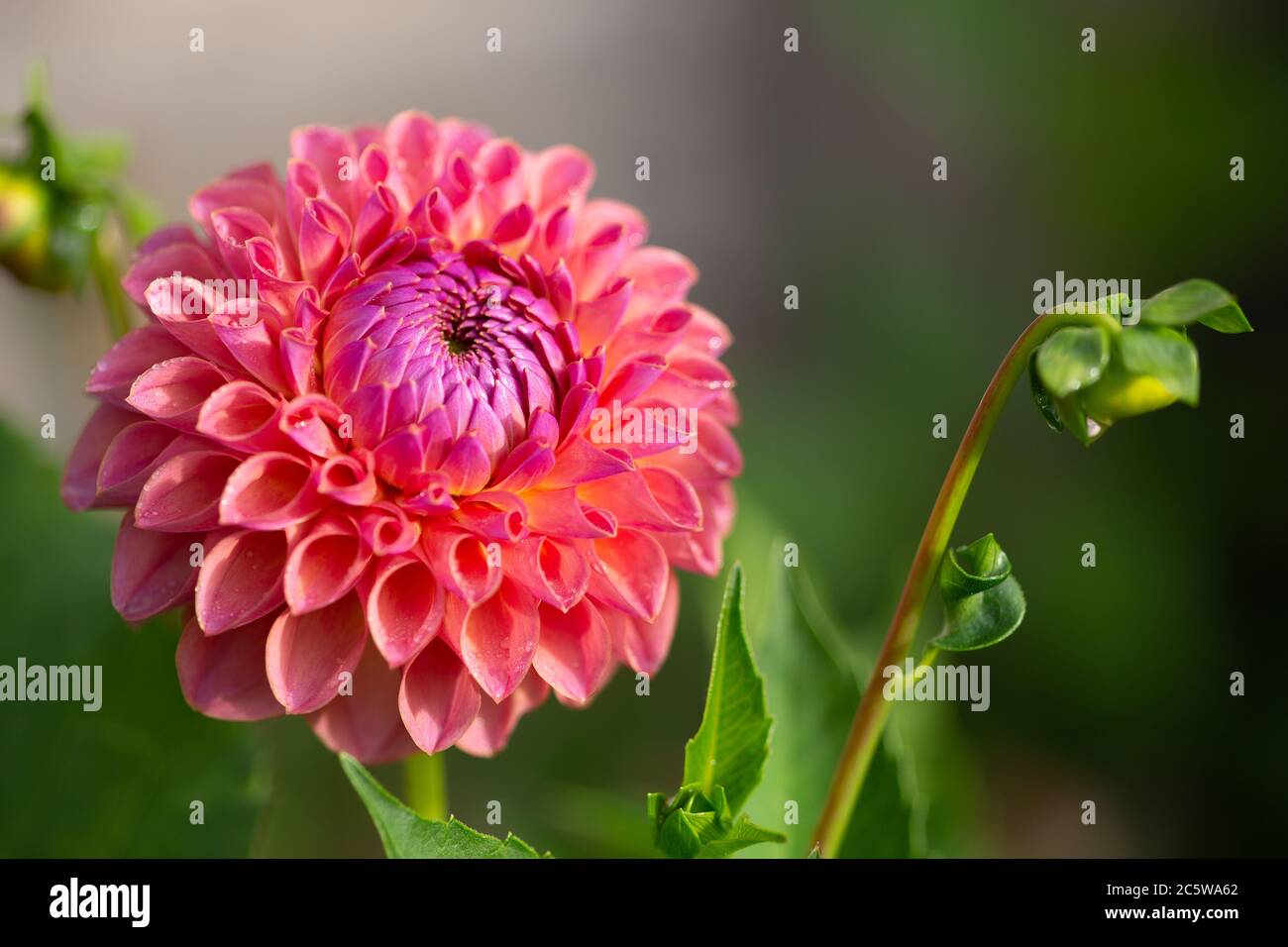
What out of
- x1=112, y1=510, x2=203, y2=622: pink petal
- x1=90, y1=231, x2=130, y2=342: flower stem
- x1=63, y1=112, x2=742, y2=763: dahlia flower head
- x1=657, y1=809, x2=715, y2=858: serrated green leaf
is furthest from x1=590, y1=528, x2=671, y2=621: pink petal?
x1=90, y1=231, x2=130, y2=342: flower stem

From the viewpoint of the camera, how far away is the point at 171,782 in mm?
823

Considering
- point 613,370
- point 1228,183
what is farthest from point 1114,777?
point 613,370

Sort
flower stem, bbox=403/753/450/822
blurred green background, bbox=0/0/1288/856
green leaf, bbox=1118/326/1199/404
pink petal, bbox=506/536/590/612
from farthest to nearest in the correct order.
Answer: blurred green background, bbox=0/0/1288/856 → flower stem, bbox=403/753/450/822 → pink petal, bbox=506/536/590/612 → green leaf, bbox=1118/326/1199/404

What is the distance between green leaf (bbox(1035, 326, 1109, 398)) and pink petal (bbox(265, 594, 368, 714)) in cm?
37

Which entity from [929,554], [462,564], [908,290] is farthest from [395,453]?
[908,290]

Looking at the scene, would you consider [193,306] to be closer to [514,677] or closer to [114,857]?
[514,677]

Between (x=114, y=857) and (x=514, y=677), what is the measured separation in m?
0.40

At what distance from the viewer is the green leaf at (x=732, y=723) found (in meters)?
0.59

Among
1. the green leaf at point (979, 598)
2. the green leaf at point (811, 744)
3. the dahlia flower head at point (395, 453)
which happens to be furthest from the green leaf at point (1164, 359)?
the green leaf at point (811, 744)

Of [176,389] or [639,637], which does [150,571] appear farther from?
[639,637]

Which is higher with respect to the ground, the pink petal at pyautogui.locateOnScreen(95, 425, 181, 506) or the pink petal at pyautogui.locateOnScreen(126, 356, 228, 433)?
the pink petal at pyautogui.locateOnScreen(126, 356, 228, 433)

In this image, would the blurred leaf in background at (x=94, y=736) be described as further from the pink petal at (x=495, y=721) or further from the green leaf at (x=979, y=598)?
the green leaf at (x=979, y=598)

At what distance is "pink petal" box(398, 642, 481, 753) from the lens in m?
0.61

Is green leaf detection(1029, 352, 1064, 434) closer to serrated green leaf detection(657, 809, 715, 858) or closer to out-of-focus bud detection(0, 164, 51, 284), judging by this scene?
serrated green leaf detection(657, 809, 715, 858)
